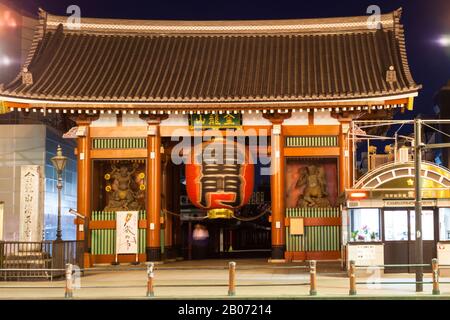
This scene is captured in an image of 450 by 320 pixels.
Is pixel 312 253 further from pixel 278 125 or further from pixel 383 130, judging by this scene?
pixel 383 130

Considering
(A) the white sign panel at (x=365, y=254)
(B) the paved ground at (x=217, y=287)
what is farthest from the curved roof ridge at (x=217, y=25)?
(A) the white sign panel at (x=365, y=254)

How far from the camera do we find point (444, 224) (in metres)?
26.6

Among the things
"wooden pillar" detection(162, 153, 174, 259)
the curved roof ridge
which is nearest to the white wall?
"wooden pillar" detection(162, 153, 174, 259)

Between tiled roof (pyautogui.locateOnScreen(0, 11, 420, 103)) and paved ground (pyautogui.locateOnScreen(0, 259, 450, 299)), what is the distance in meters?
8.10

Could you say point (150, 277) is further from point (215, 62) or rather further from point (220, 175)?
point (215, 62)

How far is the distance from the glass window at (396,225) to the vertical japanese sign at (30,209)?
40.7ft

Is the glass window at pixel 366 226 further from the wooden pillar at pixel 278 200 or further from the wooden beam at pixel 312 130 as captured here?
the wooden beam at pixel 312 130

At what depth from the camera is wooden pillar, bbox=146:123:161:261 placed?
3288cm

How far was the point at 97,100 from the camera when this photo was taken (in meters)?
32.0

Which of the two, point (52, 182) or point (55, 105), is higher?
point (55, 105)

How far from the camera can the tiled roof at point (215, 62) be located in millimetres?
32594

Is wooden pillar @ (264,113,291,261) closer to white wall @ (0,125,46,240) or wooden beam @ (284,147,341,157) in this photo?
wooden beam @ (284,147,341,157)
